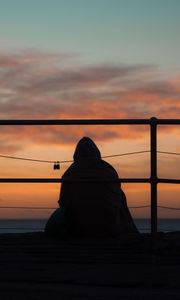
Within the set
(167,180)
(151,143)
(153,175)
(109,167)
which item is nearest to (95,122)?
(151,143)

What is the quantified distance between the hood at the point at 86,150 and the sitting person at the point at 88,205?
0.03 m

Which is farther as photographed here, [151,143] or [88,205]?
[88,205]

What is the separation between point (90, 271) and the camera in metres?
3.86

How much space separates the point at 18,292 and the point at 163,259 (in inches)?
60.5

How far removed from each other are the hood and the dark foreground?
2565 mm

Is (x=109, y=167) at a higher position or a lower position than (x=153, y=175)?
higher

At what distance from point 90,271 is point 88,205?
11.3 ft

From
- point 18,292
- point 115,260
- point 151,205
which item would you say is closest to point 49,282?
point 18,292

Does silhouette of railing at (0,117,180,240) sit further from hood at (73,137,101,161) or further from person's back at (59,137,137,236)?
hood at (73,137,101,161)

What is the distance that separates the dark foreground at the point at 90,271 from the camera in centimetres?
314

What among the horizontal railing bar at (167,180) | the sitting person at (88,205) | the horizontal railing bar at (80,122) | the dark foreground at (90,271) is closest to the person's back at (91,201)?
the sitting person at (88,205)

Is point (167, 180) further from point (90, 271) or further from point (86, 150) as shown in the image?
point (86, 150)

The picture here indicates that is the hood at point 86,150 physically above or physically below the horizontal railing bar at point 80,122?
above

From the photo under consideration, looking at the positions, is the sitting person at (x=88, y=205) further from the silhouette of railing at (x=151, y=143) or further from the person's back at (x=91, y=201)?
the silhouette of railing at (x=151, y=143)
